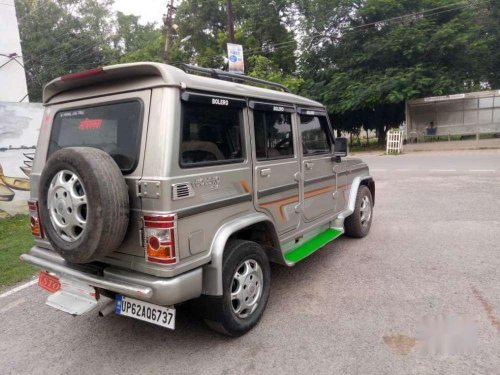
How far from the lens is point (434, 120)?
20672mm

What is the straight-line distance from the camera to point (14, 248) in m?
5.74

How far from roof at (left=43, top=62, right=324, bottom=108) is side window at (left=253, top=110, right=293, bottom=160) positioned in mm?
220

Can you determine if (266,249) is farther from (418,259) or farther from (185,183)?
(418,259)

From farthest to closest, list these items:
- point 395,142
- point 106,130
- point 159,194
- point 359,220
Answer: point 395,142, point 359,220, point 106,130, point 159,194

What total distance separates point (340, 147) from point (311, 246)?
4.51 ft

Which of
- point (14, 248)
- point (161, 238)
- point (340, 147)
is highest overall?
point (340, 147)

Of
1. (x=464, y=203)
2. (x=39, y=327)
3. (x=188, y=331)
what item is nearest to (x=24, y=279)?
(x=39, y=327)

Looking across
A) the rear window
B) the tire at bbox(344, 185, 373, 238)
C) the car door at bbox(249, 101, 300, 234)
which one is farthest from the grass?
the tire at bbox(344, 185, 373, 238)

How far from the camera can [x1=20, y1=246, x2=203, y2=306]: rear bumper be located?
247cm

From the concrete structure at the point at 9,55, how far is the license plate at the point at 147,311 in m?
8.50

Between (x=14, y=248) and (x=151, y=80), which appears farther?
(x=14, y=248)

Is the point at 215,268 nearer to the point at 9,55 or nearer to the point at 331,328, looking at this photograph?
the point at 331,328

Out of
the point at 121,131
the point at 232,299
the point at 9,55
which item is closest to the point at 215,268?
the point at 232,299

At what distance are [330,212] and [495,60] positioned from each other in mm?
25744
